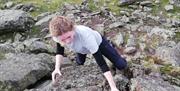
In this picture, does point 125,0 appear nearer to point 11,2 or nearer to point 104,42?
point 11,2

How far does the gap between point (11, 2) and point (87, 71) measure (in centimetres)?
594

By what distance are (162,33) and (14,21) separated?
3959mm

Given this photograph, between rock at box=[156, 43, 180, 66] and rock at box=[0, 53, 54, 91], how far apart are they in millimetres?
2665

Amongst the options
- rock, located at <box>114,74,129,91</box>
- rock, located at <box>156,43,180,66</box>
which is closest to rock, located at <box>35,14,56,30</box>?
rock, located at <box>156,43,180,66</box>

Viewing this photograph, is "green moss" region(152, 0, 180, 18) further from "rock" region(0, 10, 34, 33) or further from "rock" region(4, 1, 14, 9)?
"rock" region(4, 1, 14, 9)

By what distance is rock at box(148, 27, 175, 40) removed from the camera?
11.1 meters

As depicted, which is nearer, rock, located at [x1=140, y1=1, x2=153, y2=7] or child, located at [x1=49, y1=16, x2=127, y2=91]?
child, located at [x1=49, y1=16, x2=127, y2=91]

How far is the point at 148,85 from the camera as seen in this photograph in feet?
24.2

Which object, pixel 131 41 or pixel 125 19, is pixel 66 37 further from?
pixel 125 19

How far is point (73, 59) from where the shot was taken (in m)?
10.2

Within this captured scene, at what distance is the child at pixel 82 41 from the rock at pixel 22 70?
0.86m

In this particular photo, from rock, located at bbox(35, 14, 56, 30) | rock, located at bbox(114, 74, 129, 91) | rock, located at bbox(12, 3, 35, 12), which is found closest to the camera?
rock, located at bbox(114, 74, 129, 91)

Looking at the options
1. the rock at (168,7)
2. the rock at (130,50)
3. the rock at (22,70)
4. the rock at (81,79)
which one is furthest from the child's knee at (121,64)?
the rock at (168,7)

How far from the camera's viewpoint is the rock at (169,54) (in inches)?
392
